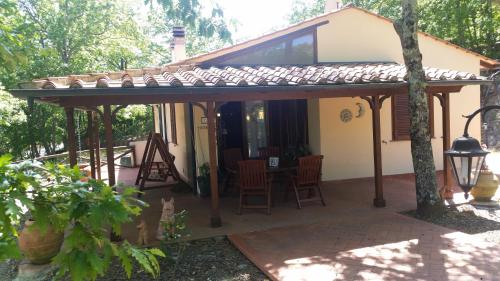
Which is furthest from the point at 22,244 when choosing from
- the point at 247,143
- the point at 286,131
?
the point at 286,131

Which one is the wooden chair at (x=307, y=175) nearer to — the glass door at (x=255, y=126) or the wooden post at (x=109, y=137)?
the glass door at (x=255, y=126)

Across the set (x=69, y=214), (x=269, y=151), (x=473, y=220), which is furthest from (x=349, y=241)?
(x=69, y=214)

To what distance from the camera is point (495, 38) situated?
61.1 ft

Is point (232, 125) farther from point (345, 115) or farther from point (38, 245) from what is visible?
point (38, 245)

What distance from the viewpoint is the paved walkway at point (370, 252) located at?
442cm

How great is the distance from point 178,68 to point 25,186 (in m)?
6.53

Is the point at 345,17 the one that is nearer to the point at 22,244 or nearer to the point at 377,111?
the point at 377,111

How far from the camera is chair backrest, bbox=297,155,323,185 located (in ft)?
23.5

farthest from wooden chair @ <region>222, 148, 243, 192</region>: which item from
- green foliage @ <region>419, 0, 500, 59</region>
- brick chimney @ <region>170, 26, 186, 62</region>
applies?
green foliage @ <region>419, 0, 500, 59</region>

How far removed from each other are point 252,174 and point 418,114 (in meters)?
2.97

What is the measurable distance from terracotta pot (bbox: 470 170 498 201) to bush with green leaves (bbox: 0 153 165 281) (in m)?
7.17

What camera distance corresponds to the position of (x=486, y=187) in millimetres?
7145

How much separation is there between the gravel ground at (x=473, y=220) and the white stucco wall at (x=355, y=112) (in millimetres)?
3310

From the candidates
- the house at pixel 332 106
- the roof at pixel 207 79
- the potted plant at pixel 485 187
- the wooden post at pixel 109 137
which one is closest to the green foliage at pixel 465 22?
the house at pixel 332 106
